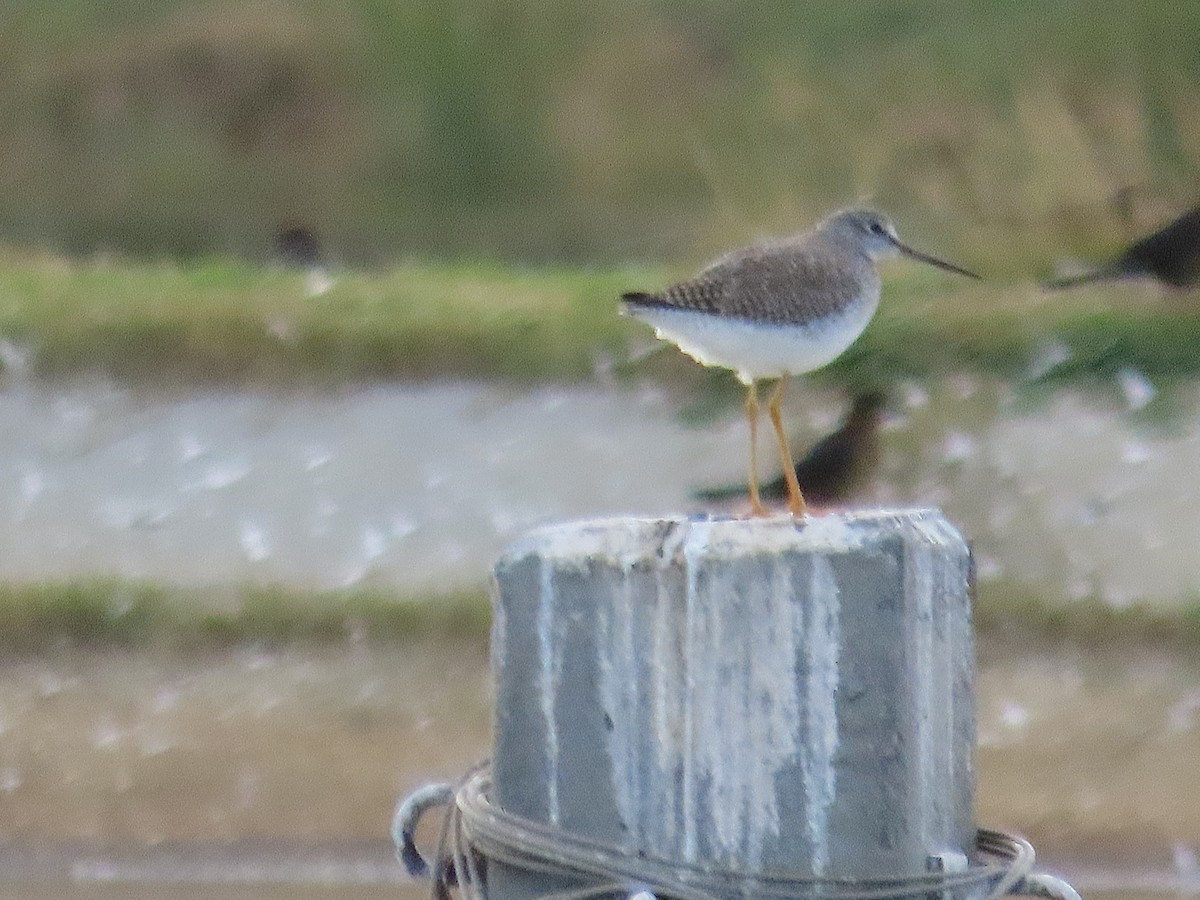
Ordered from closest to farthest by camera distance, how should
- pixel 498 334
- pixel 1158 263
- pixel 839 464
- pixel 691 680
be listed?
pixel 691 680 → pixel 839 464 → pixel 498 334 → pixel 1158 263

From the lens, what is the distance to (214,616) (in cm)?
941

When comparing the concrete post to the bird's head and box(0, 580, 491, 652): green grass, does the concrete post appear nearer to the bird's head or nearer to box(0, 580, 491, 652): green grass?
the bird's head

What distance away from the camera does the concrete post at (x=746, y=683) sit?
101 inches

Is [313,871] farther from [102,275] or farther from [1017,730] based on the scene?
[102,275]

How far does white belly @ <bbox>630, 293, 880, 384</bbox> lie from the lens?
415 cm

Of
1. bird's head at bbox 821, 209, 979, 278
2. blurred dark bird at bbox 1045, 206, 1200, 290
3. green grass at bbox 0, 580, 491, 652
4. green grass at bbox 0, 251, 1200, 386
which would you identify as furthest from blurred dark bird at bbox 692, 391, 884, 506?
bird's head at bbox 821, 209, 979, 278

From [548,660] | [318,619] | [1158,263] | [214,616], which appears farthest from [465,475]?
[548,660]

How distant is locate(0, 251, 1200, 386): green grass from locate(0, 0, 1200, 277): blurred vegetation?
1.93ft

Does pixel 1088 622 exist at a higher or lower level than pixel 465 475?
lower

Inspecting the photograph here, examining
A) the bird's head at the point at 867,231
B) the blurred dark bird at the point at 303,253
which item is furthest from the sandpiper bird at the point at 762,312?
the blurred dark bird at the point at 303,253

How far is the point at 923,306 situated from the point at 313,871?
4513mm

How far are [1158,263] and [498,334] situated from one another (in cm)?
324

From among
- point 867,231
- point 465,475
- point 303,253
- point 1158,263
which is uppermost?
point 303,253

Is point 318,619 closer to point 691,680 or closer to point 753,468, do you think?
point 753,468
